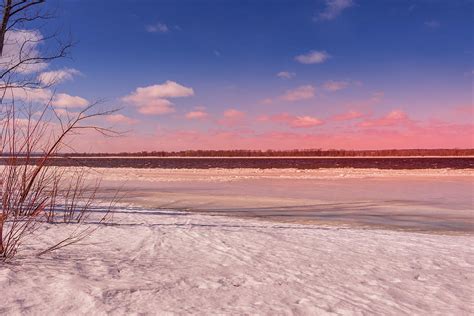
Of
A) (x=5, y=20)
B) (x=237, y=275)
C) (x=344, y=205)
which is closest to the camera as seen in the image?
(x=237, y=275)

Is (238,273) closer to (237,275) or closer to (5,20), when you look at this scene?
(237,275)

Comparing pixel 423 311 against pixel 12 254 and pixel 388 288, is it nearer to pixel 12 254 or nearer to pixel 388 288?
pixel 388 288

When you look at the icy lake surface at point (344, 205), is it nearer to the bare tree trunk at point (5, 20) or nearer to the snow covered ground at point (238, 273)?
the snow covered ground at point (238, 273)

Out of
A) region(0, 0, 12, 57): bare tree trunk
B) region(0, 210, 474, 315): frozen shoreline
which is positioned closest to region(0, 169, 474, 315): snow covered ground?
region(0, 210, 474, 315): frozen shoreline

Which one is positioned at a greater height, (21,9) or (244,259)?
(21,9)

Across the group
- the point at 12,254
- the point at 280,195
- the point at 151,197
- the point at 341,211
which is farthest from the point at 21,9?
the point at 280,195

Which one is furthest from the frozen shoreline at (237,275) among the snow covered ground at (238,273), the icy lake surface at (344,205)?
the icy lake surface at (344,205)

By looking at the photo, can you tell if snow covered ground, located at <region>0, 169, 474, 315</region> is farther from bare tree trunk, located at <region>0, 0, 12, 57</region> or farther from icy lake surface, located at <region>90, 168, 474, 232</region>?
bare tree trunk, located at <region>0, 0, 12, 57</region>

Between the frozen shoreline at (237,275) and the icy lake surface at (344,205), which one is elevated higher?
the frozen shoreline at (237,275)

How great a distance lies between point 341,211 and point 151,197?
5813 millimetres

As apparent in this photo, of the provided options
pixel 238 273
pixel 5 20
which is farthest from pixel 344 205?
pixel 5 20

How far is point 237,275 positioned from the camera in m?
3.70

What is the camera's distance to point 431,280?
3.77 metres

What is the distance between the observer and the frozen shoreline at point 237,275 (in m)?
2.95
